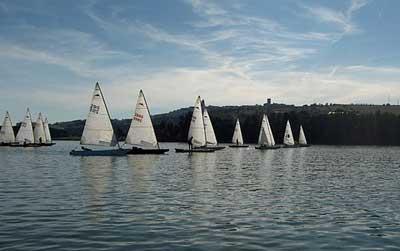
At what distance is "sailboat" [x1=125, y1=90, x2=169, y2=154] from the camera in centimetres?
8812

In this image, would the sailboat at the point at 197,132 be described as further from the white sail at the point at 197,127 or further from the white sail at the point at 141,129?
the white sail at the point at 141,129

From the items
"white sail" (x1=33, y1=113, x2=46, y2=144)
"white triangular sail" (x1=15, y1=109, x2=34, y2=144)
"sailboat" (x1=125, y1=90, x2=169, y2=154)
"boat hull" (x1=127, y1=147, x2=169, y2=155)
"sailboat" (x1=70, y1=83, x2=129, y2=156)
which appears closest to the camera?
"sailboat" (x1=70, y1=83, x2=129, y2=156)

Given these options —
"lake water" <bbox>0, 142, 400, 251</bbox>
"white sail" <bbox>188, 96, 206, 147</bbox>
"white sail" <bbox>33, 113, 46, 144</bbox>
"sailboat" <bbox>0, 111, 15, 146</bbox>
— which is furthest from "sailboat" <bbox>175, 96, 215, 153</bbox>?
"sailboat" <bbox>0, 111, 15, 146</bbox>

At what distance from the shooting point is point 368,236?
2259 centimetres

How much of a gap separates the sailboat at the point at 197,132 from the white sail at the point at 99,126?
25176mm

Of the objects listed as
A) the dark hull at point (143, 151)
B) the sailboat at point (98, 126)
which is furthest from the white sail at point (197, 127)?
the sailboat at point (98, 126)

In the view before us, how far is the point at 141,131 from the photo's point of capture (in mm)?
88188

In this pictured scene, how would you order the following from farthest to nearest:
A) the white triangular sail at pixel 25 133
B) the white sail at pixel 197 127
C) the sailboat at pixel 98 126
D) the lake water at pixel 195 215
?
the white triangular sail at pixel 25 133 < the white sail at pixel 197 127 < the sailboat at pixel 98 126 < the lake water at pixel 195 215

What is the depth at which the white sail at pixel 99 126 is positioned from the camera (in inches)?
3258

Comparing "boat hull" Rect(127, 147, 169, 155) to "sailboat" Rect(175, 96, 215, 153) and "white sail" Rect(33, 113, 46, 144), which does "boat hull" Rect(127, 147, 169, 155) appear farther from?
"white sail" Rect(33, 113, 46, 144)

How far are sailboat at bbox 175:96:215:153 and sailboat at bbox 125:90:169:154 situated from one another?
1710cm

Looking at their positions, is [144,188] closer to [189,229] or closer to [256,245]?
[189,229]

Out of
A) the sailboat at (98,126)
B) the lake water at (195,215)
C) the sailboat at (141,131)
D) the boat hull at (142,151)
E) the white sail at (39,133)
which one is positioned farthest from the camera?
the white sail at (39,133)

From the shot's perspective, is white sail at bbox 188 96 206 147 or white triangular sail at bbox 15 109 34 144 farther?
white triangular sail at bbox 15 109 34 144
